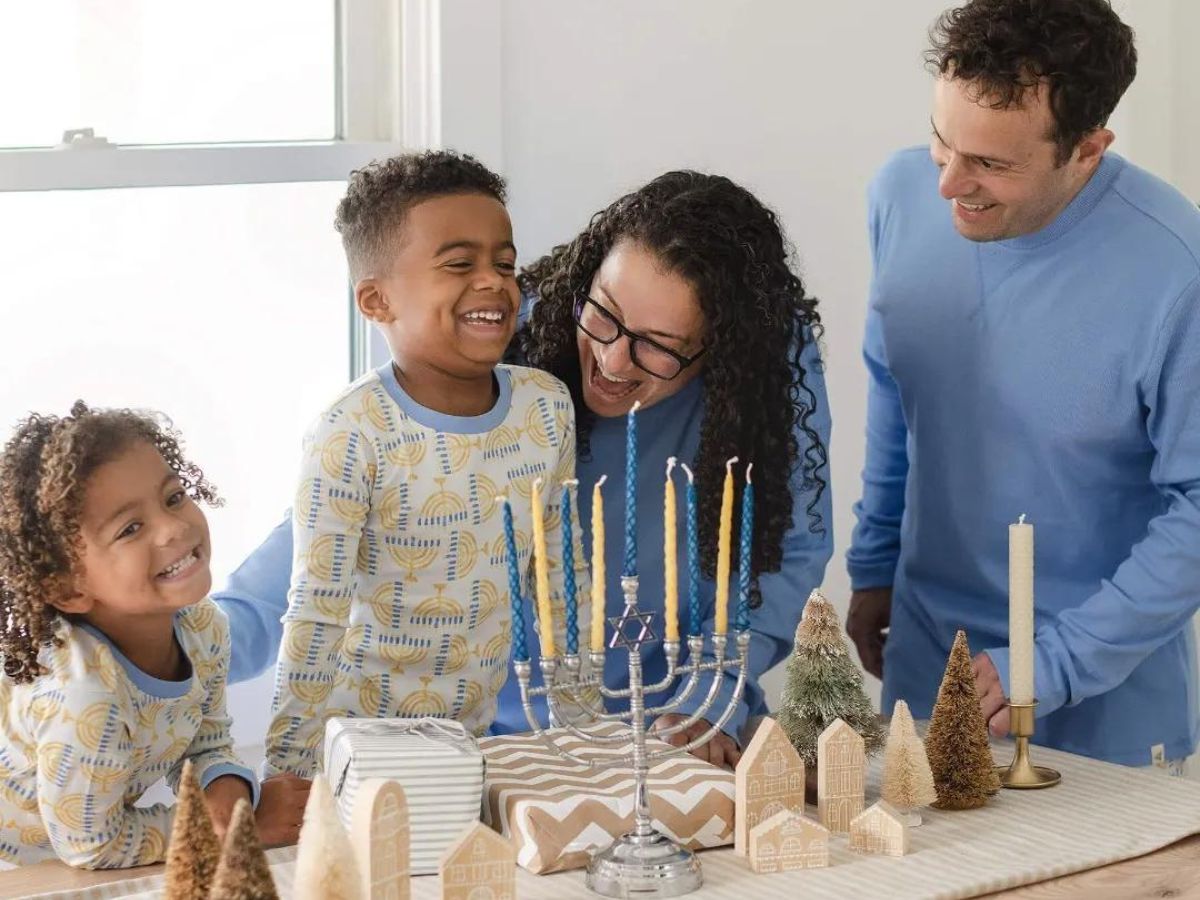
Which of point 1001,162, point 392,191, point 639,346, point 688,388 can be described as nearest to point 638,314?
point 639,346

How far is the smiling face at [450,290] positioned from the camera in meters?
1.74

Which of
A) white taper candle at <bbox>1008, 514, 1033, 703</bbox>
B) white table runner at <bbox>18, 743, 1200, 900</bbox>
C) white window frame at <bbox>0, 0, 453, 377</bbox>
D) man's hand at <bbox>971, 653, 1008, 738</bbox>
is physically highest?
white window frame at <bbox>0, 0, 453, 377</bbox>

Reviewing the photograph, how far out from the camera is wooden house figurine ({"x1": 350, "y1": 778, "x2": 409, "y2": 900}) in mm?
1234

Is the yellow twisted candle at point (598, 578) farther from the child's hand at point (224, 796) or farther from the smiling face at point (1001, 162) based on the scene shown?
the smiling face at point (1001, 162)

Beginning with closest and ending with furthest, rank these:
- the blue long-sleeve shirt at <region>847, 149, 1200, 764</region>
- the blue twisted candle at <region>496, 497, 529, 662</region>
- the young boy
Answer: the blue twisted candle at <region>496, 497, 529, 662</region>
the young boy
the blue long-sleeve shirt at <region>847, 149, 1200, 764</region>

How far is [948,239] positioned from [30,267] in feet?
3.79

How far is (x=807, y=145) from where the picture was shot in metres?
2.59

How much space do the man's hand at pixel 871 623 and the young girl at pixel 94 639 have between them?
103 centimetres

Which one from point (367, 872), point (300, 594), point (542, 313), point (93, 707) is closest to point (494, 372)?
point (542, 313)

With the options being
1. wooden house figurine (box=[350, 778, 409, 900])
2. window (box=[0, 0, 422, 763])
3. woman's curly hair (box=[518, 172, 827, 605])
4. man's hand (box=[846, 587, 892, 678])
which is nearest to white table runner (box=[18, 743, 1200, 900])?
wooden house figurine (box=[350, 778, 409, 900])

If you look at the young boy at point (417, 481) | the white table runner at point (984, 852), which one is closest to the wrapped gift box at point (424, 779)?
the white table runner at point (984, 852)

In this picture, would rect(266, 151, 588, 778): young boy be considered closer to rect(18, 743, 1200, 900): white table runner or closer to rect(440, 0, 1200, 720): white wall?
rect(18, 743, 1200, 900): white table runner

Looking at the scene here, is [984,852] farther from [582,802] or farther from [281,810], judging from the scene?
[281,810]

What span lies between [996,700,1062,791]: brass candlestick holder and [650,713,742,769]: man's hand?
27cm
